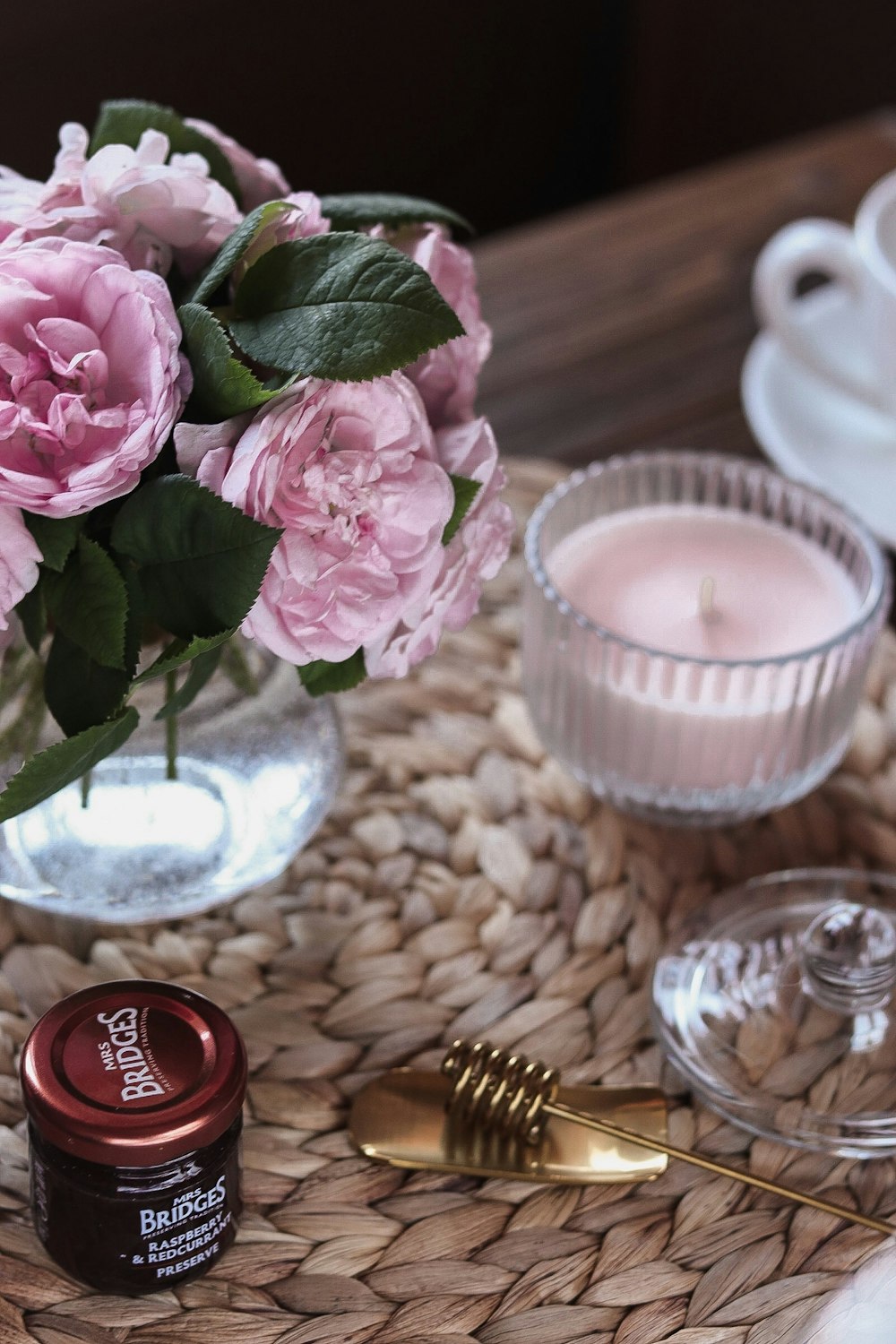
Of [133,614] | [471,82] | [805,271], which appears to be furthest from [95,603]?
[471,82]

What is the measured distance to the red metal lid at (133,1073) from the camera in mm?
422

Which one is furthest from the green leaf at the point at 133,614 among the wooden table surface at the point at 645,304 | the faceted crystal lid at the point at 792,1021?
the wooden table surface at the point at 645,304

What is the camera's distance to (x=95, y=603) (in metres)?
0.45

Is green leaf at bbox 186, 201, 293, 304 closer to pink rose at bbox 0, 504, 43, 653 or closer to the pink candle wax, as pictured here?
pink rose at bbox 0, 504, 43, 653

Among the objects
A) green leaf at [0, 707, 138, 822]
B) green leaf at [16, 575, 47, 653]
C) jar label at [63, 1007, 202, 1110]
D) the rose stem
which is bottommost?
the rose stem

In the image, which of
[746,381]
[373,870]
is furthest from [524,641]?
[746,381]

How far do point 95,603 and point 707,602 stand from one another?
0.27 meters

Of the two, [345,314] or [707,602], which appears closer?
[345,314]

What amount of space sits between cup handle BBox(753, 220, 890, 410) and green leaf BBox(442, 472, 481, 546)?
43cm

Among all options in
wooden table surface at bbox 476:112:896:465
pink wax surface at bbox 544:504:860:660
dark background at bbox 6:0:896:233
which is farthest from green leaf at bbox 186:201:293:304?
dark background at bbox 6:0:896:233

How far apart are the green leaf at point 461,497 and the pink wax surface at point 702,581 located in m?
0.13

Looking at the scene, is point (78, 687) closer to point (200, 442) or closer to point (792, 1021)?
point (200, 442)

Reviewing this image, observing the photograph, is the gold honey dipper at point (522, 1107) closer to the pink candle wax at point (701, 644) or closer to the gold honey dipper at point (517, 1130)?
the gold honey dipper at point (517, 1130)

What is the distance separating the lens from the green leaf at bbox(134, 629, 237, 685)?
0.43 metres
